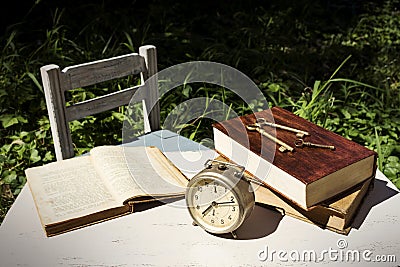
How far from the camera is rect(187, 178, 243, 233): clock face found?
3.95 feet

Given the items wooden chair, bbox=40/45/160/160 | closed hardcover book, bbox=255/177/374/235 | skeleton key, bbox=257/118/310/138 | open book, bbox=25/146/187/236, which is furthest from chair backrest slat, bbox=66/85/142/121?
closed hardcover book, bbox=255/177/374/235

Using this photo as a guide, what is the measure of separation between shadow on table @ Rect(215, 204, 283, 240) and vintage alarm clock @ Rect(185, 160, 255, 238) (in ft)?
0.12

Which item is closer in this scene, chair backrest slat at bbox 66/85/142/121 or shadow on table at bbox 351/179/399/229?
shadow on table at bbox 351/179/399/229

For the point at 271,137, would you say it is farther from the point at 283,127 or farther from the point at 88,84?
the point at 88,84

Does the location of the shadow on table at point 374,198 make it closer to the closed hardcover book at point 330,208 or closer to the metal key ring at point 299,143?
the closed hardcover book at point 330,208

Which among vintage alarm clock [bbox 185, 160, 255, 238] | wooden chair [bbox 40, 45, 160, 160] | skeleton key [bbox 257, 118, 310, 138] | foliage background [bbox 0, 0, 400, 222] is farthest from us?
foliage background [bbox 0, 0, 400, 222]

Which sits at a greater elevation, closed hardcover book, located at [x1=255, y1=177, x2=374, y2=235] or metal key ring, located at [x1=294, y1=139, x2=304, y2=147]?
metal key ring, located at [x1=294, y1=139, x2=304, y2=147]

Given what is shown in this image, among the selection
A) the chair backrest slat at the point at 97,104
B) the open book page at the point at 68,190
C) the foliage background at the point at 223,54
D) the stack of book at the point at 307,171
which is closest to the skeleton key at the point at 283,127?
the stack of book at the point at 307,171

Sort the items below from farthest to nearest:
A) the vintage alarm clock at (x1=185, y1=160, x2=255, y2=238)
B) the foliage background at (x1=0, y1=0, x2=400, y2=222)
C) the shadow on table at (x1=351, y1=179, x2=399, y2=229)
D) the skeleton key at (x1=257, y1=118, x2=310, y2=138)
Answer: the foliage background at (x1=0, y1=0, x2=400, y2=222) < the skeleton key at (x1=257, y1=118, x2=310, y2=138) < the shadow on table at (x1=351, y1=179, x2=399, y2=229) < the vintage alarm clock at (x1=185, y1=160, x2=255, y2=238)

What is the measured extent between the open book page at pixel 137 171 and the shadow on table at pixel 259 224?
0.22m

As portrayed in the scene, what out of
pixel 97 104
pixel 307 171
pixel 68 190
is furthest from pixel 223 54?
pixel 307 171

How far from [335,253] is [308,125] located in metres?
0.44

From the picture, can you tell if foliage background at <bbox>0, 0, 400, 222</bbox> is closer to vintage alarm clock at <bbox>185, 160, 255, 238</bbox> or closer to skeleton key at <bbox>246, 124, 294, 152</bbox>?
skeleton key at <bbox>246, 124, 294, 152</bbox>

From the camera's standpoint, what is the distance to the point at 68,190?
1.45m
